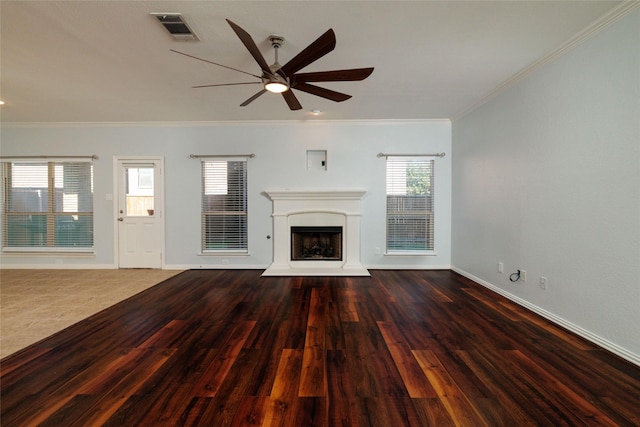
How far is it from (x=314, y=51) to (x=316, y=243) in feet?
10.8

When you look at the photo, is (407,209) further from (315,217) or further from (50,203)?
(50,203)

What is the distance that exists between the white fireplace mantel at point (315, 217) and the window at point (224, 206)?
635 mm

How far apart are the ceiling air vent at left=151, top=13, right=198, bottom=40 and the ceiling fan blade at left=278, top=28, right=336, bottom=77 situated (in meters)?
0.84

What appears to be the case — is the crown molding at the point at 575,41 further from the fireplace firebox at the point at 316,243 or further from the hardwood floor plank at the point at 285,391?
the hardwood floor plank at the point at 285,391

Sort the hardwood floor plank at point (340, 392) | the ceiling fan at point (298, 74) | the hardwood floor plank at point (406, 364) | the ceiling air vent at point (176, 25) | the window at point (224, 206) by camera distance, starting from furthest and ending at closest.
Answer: the window at point (224, 206)
the ceiling air vent at point (176, 25)
the ceiling fan at point (298, 74)
the hardwood floor plank at point (406, 364)
the hardwood floor plank at point (340, 392)

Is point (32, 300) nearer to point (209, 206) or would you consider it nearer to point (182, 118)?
point (209, 206)

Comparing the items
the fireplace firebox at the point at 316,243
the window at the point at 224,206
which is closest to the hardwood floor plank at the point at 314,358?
the fireplace firebox at the point at 316,243

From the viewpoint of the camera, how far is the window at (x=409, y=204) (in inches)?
181

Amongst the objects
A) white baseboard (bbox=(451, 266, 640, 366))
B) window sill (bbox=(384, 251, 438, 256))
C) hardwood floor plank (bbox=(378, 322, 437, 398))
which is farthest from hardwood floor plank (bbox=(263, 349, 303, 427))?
window sill (bbox=(384, 251, 438, 256))

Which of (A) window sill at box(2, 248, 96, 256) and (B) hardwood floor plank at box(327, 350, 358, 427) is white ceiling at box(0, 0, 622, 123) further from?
(B) hardwood floor plank at box(327, 350, 358, 427)

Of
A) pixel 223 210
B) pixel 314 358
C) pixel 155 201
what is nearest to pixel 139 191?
pixel 155 201

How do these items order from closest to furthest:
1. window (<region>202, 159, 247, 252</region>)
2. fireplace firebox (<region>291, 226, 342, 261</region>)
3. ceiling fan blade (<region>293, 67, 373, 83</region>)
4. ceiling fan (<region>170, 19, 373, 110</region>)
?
ceiling fan (<region>170, 19, 373, 110</region>) → ceiling fan blade (<region>293, 67, 373, 83</region>) → fireplace firebox (<region>291, 226, 342, 261</region>) → window (<region>202, 159, 247, 252</region>)

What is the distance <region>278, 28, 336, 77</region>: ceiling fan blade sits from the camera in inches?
68.5

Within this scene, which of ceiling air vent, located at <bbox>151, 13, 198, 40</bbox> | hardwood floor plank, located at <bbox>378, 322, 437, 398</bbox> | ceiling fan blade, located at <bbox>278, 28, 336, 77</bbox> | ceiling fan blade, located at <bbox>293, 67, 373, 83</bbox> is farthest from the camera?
ceiling fan blade, located at <bbox>293, 67, 373, 83</bbox>
